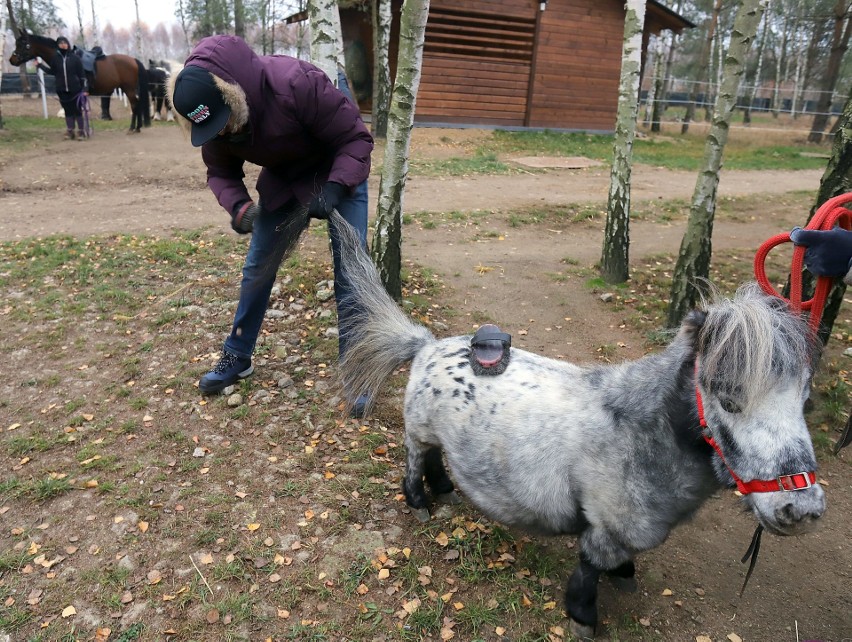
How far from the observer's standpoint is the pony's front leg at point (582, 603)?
2.62m

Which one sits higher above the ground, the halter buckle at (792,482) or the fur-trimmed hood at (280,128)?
the fur-trimmed hood at (280,128)

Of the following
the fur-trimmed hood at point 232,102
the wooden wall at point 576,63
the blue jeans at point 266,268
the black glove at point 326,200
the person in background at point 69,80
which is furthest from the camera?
the wooden wall at point 576,63

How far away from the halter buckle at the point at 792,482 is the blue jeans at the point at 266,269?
8.13ft

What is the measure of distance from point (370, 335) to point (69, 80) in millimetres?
16284

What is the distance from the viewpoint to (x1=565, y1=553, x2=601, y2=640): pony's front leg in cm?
262

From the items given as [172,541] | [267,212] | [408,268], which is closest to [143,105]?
[408,268]

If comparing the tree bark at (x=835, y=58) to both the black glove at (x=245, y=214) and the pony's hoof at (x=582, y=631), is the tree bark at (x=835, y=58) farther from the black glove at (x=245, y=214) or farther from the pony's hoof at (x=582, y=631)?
the pony's hoof at (x=582, y=631)

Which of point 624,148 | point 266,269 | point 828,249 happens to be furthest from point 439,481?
point 624,148

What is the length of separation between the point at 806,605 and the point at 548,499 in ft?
5.11

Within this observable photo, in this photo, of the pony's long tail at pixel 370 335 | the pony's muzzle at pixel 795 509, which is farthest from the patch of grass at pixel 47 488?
the pony's muzzle at pixel 795 509

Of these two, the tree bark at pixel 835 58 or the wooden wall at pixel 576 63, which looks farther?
the tree bark at pixel 835 58

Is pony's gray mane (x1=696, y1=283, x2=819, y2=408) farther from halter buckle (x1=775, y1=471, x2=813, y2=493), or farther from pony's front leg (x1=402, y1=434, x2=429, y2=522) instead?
pony's front leg (x1=402, y1=434, x2=429, y2=522)

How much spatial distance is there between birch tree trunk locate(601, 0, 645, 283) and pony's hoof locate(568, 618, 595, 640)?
183 inches

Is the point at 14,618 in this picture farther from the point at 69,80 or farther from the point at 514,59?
the point at 514,59
